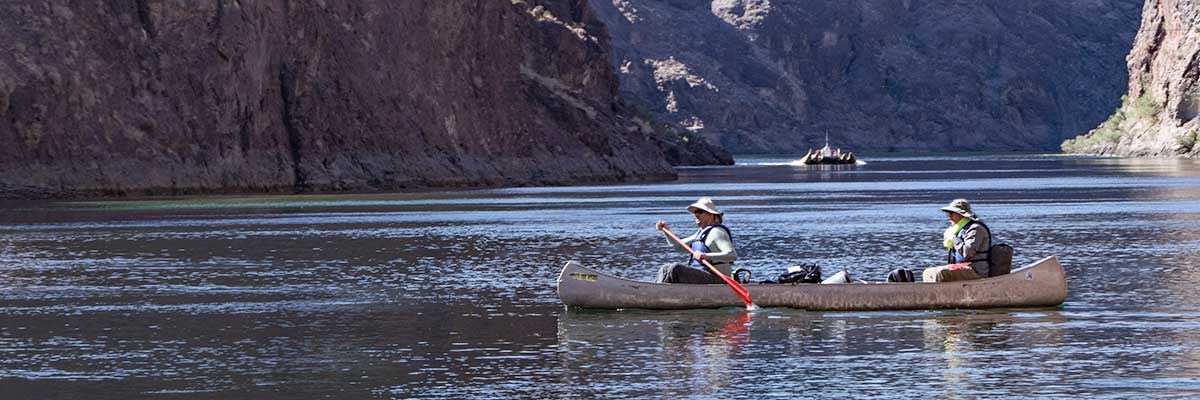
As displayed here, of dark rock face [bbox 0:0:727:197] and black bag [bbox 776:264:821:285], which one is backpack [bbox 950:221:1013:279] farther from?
dark rock face [bbox 0:0:727:197]

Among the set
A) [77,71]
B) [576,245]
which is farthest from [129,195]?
[576,245]

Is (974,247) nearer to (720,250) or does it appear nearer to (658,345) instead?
(720,250)

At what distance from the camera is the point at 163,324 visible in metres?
33.2

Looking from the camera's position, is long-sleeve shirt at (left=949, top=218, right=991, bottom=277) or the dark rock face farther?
the dark rock face

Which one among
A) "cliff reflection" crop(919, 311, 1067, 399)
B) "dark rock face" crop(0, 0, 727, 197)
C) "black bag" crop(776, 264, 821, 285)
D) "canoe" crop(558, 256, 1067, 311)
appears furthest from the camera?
"dark rock face" crop(0, 0, 727, 197)

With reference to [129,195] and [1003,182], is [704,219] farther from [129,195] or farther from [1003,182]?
[1003,182]

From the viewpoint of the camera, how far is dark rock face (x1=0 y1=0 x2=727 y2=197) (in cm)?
9706

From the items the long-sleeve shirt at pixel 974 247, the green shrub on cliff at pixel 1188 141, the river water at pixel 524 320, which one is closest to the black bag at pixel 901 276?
the long-sleeve shirt at pixel 974 247

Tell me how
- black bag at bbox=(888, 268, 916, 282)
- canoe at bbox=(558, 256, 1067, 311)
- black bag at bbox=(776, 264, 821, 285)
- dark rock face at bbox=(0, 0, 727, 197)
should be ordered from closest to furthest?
1. canoe at bbox=(558, 256, 1067, 311)
2. black bag at bbox=(888, 268, 916, 282)
3. black bag at bbox=(776, 264, 821, 285)
4. dark rock face at bbox=(0, 0, 727, 197)

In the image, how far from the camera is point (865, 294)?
32.4 metres

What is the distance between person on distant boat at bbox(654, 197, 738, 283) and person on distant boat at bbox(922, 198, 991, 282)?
11.3 feet

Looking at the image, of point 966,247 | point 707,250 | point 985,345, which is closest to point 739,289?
point 707,250

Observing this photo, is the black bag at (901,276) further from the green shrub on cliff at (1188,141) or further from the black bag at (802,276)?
the green shrub on cliff at (1188,141)

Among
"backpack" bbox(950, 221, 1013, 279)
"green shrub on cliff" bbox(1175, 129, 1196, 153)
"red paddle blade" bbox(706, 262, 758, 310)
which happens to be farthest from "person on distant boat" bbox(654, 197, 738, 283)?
"green shrub on cliff" bbox(1175, 129, 1196, 153)
